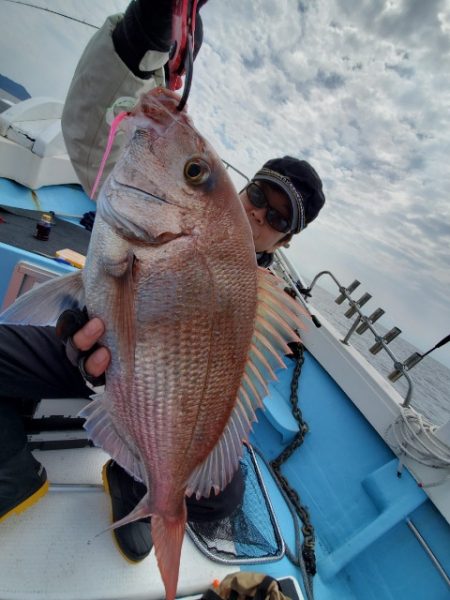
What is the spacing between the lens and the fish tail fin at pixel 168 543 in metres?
1.10

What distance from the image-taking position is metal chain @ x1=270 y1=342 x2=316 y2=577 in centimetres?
232

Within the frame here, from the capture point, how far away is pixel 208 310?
113cm

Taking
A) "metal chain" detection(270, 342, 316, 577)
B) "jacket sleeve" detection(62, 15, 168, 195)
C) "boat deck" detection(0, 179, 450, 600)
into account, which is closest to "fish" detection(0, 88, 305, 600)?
"boat deck" detection(0, 179, 450, 600)

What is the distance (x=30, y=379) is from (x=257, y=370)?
1.20 meters

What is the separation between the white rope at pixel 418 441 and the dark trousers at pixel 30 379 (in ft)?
5.06

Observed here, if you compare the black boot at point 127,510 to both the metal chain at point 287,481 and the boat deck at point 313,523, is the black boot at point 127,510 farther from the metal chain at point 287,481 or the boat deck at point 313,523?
the metal chain at point 287,481

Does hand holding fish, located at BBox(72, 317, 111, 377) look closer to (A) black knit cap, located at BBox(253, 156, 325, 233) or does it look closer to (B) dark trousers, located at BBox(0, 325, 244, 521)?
(B) dark trousers, located at BBox(0, 325, 244, 521)

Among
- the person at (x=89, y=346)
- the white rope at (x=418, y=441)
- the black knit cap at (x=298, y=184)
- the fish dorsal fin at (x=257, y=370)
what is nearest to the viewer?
the fish dorsal fin at (x=257, y=370)

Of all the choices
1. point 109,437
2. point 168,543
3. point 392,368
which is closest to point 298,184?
point 109,437

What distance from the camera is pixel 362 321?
3.58 metres

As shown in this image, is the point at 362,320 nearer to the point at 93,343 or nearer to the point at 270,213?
the point at 270,213

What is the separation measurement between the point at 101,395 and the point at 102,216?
0.64 meters

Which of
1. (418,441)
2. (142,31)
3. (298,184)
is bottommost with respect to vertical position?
(418,441)

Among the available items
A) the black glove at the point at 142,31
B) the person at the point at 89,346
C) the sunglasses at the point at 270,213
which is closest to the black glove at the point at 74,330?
the person at the point at 89,346
